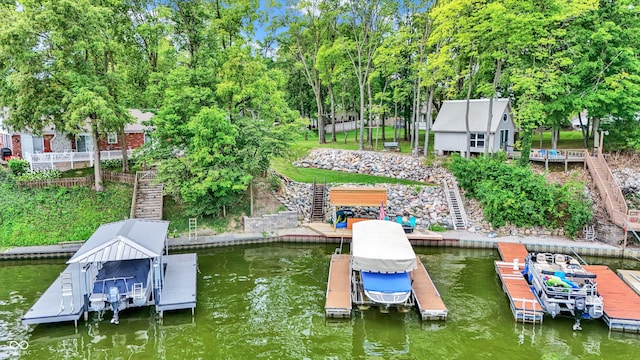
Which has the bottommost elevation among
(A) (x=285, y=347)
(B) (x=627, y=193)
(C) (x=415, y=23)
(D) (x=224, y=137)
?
(A) (x=285, y=347)

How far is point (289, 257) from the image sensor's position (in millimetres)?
21984

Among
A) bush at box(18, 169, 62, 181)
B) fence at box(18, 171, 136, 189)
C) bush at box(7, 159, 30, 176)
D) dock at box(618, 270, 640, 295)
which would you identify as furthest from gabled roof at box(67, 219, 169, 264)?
dock at box(618, 270, 640, 295)

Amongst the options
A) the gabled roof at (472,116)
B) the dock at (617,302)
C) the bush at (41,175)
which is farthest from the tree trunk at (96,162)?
the dock at (617,302)

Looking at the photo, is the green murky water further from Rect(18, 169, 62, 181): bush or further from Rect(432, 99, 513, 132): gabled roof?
Rect(432, 99, 513, 132): gabled roof

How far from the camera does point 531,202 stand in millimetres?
24984

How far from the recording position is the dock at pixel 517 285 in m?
14.9

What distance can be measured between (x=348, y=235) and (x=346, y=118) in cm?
4830

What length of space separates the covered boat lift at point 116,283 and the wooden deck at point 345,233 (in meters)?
9.22

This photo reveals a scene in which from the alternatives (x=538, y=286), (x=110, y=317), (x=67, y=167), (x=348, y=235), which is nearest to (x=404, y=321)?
(x=538, y=286)

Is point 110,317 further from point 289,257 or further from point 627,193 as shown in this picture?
point 627,193

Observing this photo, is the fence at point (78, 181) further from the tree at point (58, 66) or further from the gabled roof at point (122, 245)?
the gabled roof at point (122, 245)

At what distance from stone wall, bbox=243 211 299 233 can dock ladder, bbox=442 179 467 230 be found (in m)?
10.2

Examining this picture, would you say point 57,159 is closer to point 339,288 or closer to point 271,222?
point 271,222

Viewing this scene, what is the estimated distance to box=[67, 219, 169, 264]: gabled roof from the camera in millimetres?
14273
